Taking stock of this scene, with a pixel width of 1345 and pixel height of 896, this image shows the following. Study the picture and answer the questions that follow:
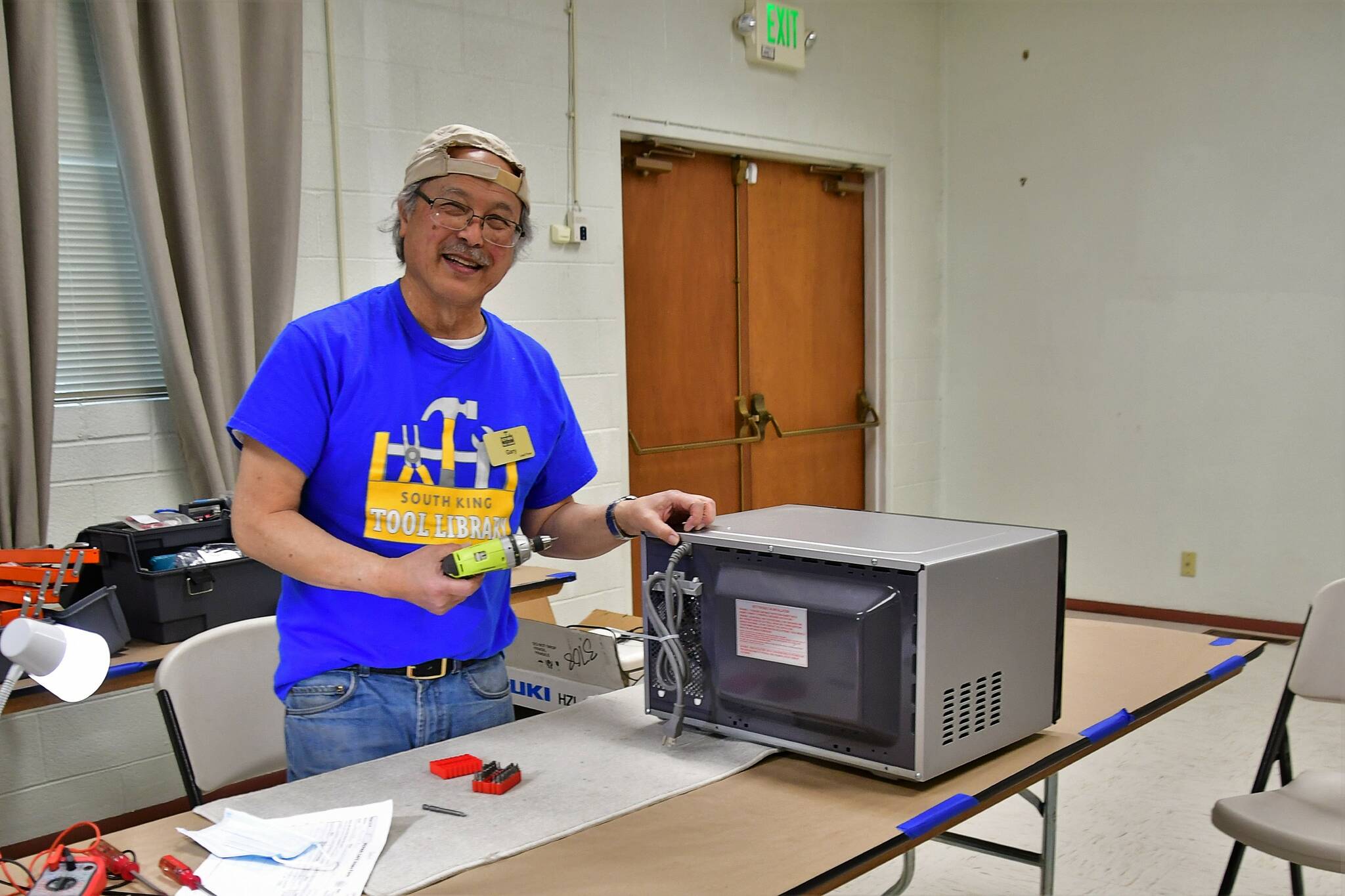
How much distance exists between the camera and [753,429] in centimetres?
476

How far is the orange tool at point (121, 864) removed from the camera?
46.0 inches

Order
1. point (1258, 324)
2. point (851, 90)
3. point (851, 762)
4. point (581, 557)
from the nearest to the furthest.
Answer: point (851, 762) < point (581, 557) < point (1258, 324) < point (851, 90)

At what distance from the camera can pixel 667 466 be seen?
4.46 metres

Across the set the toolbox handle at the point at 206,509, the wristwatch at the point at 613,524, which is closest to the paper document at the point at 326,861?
the wristwatch at the point at 613,524

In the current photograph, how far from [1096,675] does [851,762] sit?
2.40 ft

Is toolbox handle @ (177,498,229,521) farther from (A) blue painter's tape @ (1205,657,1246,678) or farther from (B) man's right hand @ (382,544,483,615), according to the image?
(A) blue painter's tape @ (1205,657,1246,678)

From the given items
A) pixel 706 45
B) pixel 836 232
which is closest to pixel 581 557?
pixel 706 45

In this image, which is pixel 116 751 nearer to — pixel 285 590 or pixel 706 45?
pixel 285 590

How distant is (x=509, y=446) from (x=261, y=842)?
0.61m

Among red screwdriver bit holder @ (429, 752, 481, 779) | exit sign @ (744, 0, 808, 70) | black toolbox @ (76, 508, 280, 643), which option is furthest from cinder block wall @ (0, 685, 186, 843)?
exit sign @ (744, 0, 808, 70)

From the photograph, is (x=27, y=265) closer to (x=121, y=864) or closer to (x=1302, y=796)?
(x=121, y=864)

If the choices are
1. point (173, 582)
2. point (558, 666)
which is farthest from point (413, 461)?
point (173, 582)

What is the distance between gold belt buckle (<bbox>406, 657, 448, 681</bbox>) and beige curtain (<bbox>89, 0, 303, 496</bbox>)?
172 cm

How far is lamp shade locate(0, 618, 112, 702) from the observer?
911 mm
